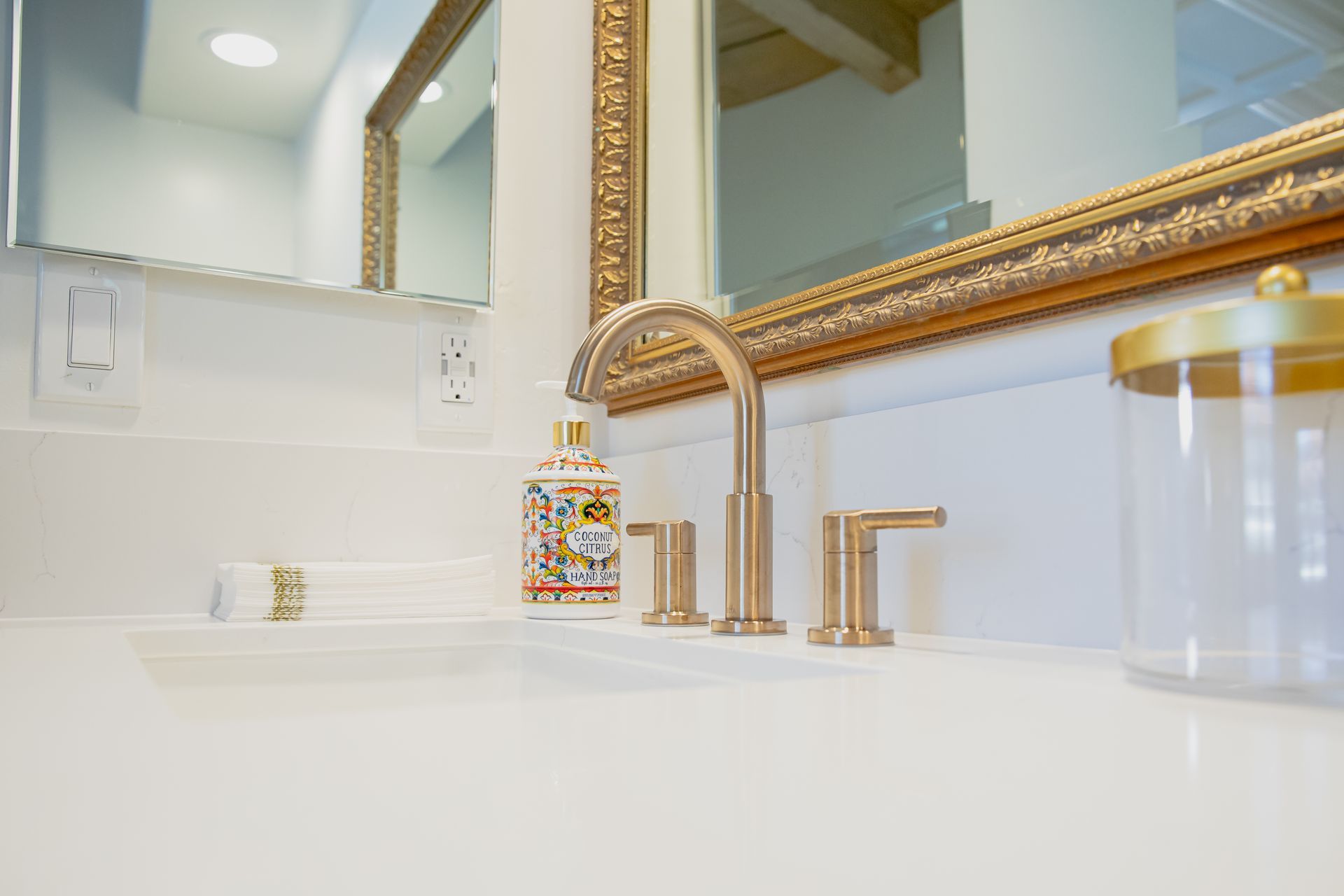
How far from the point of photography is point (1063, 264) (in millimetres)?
640

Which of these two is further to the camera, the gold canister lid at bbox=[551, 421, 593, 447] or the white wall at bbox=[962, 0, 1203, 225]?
the gold canister lid at bbox=[551, 421, 593, 447]

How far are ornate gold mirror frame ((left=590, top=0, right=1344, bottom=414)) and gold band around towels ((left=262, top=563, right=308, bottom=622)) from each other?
0.39 meters

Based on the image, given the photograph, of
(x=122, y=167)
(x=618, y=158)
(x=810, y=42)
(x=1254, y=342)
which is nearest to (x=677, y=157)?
(x=618, y=158)

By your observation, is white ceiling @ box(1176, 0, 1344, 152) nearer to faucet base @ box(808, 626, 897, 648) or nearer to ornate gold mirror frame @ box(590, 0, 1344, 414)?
ornate gold mirror frame @ box(590, 0, 1344, 414)

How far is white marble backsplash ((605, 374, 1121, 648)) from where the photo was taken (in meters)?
0.62

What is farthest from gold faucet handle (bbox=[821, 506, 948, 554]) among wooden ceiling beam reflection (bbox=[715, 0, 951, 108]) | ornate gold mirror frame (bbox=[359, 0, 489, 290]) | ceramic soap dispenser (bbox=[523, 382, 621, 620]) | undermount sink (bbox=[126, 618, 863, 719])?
ornate gold mirror frame (bbox=[359, 0, 489, 290])

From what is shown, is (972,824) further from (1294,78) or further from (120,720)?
(1294,78)

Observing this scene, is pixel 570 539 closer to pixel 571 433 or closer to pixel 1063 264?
pixel 571 433

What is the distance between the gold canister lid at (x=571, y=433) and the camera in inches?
35.2

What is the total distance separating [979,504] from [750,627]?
20cm

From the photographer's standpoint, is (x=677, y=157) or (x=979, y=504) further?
(x=677, y=157)

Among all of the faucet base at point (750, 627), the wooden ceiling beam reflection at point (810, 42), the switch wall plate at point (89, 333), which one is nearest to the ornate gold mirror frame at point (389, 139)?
the switch wall plate at point (89, 333)

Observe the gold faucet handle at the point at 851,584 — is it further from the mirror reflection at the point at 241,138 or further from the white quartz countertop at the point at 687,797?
the mirror reflection at the point at 241,138

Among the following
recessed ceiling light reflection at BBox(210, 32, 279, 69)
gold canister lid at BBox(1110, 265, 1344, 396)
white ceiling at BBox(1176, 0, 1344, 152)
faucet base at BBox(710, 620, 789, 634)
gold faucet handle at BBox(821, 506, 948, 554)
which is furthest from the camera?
recessed ceiling light reflection at BBox(210, 32, 279, 69)
